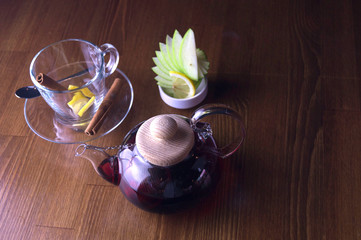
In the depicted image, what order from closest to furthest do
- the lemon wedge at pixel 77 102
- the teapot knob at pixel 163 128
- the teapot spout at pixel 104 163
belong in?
1. the teapot knob at pixel 163 128
2. the teapot spout at pixel 104 163
3. the lemon wedge at pixel 77 102

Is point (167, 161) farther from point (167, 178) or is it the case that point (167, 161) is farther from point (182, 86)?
point (182, 86)

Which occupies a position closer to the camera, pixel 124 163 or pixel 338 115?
pixel 124 163

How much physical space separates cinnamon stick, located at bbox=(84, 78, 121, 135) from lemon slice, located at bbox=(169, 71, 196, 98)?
0.13 meters

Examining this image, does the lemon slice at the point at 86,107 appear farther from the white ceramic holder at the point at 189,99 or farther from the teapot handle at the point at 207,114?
the teapot handle at the point at 207,114

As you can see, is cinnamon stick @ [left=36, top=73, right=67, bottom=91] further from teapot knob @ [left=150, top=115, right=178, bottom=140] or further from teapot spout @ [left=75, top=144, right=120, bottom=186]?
teapot knob @ [left=150, top=115, right=178, bottom=140]

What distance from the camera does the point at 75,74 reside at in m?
0.85

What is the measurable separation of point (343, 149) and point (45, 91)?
562 mm

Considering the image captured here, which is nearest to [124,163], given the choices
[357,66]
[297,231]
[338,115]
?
[297,231]

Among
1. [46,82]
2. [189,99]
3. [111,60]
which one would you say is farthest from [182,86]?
[46,82]

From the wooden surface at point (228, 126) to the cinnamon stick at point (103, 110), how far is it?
36mm

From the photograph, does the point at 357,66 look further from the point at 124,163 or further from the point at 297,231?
the point at 124,163

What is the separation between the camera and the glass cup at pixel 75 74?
0.75m

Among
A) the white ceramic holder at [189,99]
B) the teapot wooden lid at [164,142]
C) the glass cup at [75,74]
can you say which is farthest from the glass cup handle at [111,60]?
the teapot wooden lid at [164,142]

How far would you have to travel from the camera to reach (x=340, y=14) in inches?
36.3
